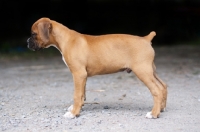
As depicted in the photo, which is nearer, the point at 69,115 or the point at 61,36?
the point at 69,115

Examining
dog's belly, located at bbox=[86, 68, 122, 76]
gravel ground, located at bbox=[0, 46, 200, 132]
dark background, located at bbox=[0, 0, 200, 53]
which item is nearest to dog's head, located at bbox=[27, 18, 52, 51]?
dog's belly, located at bbox=[86, 68, 122, 76]

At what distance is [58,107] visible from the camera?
798 cm

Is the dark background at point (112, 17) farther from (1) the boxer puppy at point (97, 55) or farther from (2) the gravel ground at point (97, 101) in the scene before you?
(1) the boxer puppy at point (97, 55)

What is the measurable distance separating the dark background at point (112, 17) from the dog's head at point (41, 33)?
556 inches

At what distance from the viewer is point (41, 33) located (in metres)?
7.30

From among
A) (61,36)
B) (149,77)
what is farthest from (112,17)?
(149,77)

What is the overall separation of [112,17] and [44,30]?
61.5ft

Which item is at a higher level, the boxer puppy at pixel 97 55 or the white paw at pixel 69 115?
the boxer puppy at pixel 97 55

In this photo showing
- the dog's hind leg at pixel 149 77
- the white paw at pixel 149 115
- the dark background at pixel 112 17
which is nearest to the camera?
the white paw at pixel 149 115

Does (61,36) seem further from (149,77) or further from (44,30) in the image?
(149,77)

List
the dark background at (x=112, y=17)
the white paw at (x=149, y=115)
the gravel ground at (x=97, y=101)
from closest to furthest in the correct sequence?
1. the gravel ground at (x=97, y=101)
2. the white paw at (x=149, y=115)
3. the dark background at (x=112, y=17)

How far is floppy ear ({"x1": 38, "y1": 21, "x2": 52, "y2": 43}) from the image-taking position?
728cm

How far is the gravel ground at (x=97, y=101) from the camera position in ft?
21.4

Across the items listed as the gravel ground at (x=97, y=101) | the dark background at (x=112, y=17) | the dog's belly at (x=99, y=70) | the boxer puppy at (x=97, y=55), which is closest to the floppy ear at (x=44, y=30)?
the boxer puppy at (x=97, y=55)
